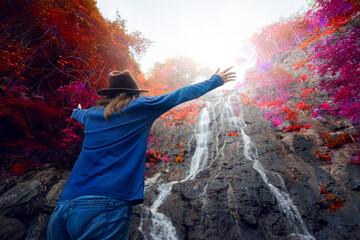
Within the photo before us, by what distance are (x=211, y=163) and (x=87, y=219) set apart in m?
6.73

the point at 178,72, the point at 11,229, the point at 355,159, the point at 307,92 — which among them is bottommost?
the point at 355,159

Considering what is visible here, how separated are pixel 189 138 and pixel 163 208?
5768 mm

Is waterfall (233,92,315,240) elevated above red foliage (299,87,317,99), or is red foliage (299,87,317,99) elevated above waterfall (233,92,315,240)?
red foliage (299,87,317,99)

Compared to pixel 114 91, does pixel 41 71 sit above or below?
above

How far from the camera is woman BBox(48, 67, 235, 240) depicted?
1097 millimetres

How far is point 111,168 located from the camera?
1.29m

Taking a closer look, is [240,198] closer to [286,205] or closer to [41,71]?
[286,205]

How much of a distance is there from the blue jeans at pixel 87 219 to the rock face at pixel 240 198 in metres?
3.48

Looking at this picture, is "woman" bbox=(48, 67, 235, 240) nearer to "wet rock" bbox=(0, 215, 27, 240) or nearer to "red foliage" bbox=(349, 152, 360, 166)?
Answer: "wet rock" bbox=(0, 215, 27, 240)

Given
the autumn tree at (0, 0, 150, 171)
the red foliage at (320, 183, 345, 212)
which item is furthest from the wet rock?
the red foliage at (320, 183, 345, 212)

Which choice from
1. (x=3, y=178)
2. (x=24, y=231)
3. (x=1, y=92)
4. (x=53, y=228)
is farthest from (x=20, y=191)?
(x=53, y=228)

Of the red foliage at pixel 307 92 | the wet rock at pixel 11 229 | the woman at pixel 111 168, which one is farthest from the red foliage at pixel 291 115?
the wet rock at pixel 11 229

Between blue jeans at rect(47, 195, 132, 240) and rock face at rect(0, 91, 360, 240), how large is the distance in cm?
348

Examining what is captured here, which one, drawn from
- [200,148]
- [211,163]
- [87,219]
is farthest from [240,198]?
[87,219]
